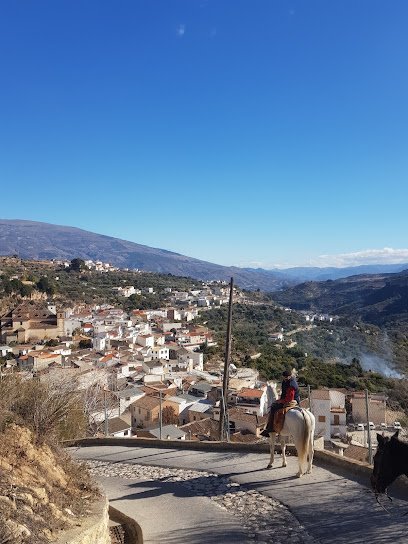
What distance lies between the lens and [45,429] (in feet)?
19.7

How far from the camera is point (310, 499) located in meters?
6.64

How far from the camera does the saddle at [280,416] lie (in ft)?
25.6

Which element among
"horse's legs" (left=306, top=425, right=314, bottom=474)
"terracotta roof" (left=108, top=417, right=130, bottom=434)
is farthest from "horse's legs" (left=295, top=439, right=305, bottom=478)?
"terracotta roof" (left=108, top=417, right=130, bottom=434)

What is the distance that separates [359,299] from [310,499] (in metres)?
142

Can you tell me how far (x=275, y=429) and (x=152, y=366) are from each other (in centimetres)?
4127

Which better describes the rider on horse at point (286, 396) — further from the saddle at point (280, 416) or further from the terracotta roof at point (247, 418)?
the terracotta roof at point (247, 418)

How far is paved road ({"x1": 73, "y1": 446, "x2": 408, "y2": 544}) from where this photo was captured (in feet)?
18.0

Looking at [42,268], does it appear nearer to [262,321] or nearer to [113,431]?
[262,321]

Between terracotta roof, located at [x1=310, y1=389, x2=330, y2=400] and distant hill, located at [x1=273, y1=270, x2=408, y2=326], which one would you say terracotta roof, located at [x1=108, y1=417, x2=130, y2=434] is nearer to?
terracotta roof, located at [x1=310, y1=389, x2=330, y2=400]

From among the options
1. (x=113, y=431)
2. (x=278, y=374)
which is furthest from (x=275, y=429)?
(x=278, y=374)

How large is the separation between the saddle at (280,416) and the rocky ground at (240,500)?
1081mm

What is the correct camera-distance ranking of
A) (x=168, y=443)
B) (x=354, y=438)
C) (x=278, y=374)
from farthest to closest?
1. (x=278, y=374)
2. (x=354, y=438)
3. (x=168, y=443)

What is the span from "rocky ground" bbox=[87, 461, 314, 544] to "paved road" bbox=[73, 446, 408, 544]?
143 millimetres

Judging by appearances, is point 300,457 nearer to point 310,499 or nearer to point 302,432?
point 302,432
